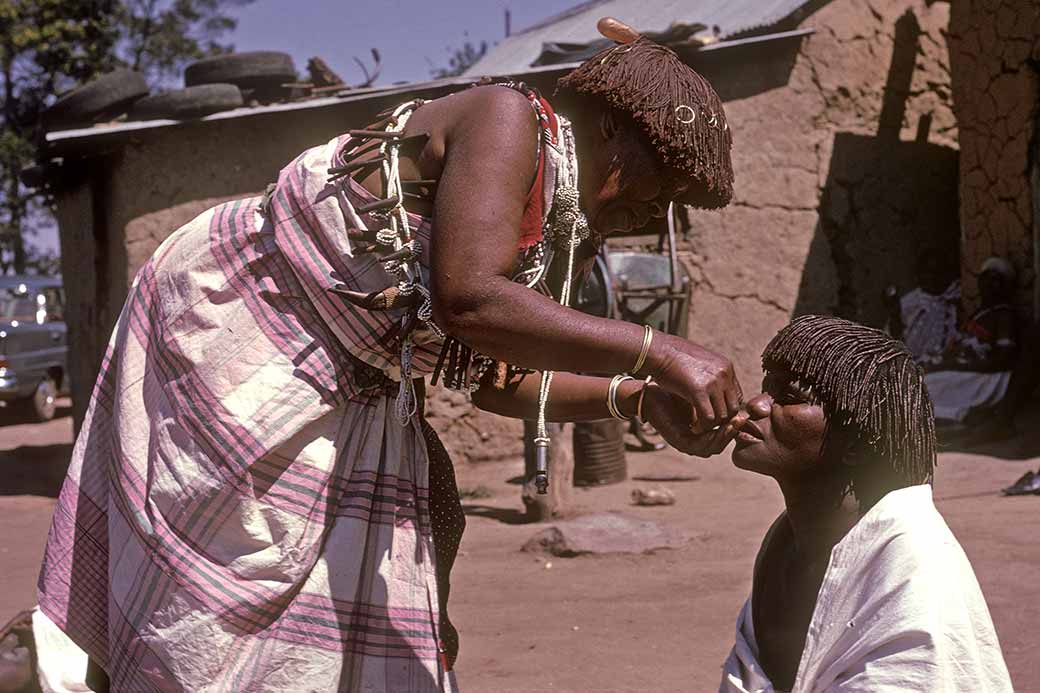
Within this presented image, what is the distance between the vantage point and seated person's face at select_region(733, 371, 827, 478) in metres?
2.20

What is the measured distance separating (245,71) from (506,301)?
24.7 ft

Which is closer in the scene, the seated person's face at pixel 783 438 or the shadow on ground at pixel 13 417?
the seated person's face at pixel 783 438

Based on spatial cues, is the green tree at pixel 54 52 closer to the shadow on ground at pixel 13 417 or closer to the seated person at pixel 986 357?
the shadow on ground at pixel 13 417

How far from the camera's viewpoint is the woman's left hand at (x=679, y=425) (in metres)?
2.03

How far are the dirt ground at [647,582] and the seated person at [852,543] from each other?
155cm

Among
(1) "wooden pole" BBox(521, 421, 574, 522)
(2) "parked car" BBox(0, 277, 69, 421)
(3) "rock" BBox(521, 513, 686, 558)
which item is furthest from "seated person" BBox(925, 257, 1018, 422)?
(2) "parked car" BBox(0, 277, 69, 421)

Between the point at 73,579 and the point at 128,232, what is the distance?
6.24 meters

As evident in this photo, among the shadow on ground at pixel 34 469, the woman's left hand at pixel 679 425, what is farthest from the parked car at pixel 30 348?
the woman's left hand at pixel 679 425

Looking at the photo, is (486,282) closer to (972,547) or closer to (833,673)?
(833,673)

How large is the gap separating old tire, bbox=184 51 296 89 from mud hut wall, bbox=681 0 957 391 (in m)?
3.58

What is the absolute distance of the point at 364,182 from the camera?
1956 mm

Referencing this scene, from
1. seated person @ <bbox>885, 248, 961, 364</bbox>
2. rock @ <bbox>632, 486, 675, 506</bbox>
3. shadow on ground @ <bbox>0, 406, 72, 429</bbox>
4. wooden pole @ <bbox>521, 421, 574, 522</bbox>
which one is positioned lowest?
shadow on ground @ <bbox>0, 406, 72, 429</bbox>

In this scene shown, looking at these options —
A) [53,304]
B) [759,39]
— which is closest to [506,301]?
[759,39]

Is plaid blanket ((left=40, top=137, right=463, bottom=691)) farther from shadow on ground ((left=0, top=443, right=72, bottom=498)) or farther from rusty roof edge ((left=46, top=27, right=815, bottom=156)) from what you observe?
shadow on ground ((left=0, top=443, right=72, bottom=498))
